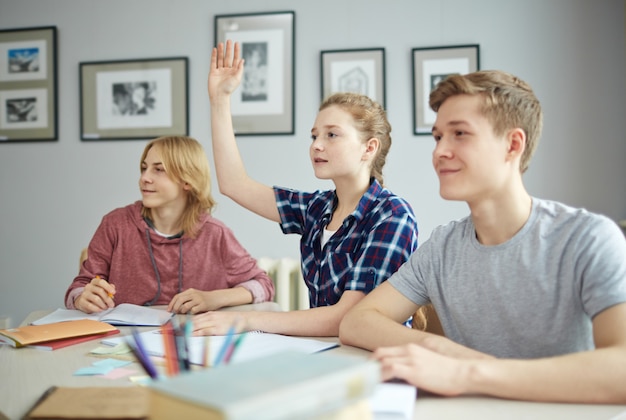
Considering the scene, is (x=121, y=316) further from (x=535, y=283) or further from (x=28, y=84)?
(x=28, y=84)

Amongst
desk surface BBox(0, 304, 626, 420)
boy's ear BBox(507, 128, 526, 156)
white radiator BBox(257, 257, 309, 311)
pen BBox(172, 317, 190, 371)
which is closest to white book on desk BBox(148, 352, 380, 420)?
pen BBox(172, 317, 190, 371)

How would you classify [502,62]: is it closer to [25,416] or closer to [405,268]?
[405,268]

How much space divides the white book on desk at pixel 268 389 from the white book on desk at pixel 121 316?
940 millimetres

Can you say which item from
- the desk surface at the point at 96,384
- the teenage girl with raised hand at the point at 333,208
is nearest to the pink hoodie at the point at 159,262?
the teenage girl with raised hand at the point at 333,208

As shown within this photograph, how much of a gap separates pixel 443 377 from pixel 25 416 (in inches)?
21.6

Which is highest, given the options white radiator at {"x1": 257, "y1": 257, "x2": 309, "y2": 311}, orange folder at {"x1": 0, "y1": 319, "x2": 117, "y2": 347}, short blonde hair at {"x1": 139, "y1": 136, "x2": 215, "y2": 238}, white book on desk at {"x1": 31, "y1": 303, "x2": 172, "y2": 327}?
short blonde hair at {"x1": 139, "y1": 136, "x2": 215, "y2": 238}

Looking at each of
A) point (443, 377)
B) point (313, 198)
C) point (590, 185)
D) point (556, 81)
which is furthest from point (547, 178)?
point (443, 377)

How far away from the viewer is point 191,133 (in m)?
3.06

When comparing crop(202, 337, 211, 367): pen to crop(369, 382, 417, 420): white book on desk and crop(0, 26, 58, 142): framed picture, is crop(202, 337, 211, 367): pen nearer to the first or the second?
crop(369, 382, 417, 420): white book on desk

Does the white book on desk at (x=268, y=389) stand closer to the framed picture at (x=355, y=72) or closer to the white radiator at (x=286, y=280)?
the white radiator at (x=286, y=280)

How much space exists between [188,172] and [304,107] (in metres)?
1.02

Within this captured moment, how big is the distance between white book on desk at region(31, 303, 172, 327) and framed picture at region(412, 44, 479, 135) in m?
1.71

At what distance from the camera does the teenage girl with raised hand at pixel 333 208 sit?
1.36 metres

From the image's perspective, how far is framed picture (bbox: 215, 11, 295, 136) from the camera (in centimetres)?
295
